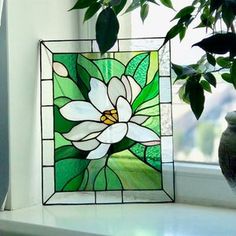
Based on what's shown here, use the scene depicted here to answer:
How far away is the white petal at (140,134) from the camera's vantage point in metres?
1.29

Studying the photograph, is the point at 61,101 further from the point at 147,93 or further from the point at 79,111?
the point at 147,93

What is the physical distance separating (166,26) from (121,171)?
362 mm

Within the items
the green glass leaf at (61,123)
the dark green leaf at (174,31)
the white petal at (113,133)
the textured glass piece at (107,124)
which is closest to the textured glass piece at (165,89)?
the textured glass piece at (107,124)

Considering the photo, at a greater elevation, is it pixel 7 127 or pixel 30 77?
pixel 30 77

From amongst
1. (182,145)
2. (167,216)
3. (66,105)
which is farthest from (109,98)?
(167,216)

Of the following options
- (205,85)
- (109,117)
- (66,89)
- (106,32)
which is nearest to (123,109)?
(109,117)

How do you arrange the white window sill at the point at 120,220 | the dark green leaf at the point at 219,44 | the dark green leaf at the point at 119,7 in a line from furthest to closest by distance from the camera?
the white window sill at the point at 120,220, the dark green leaf at the point at 119,7, the dark green leaf at the point at 219,44

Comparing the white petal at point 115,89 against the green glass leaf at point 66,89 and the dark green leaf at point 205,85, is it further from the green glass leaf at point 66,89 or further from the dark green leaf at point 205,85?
the dark green leaf at point 205,85

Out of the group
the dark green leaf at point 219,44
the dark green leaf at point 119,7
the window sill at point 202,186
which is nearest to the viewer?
the dark green leaf at point 219,44

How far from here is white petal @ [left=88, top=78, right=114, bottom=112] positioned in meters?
1.31

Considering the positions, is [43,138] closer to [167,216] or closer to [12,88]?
[12,88]

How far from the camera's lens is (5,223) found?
1.18 metres

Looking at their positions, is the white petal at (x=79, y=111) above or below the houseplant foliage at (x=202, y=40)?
below

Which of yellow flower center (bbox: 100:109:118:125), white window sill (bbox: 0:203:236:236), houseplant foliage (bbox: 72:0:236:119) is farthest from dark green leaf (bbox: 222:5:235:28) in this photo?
yellow flower center (bbox: 100:109:118:125)
